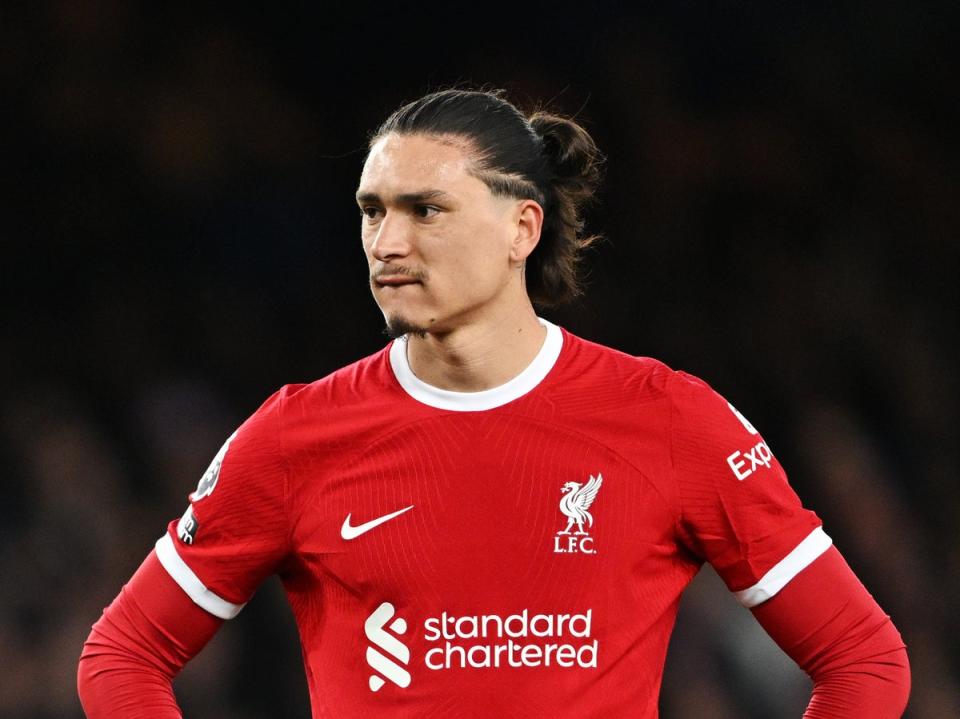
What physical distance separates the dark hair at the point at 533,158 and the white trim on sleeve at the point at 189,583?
0.63 meters

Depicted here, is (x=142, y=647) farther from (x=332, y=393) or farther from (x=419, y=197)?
(x=419, y=197)

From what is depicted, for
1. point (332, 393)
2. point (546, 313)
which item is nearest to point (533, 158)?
point (332, 393)

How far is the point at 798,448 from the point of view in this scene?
4.08m

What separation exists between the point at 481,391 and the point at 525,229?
24 cm

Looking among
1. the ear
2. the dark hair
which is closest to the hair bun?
the dark hair

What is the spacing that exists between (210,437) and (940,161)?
2.22 metres

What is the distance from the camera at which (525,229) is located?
209 cm

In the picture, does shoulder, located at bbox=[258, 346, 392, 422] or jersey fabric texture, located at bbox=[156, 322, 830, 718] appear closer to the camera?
jersey fabric texture, located at bbox=[156, 322, 830, 718]

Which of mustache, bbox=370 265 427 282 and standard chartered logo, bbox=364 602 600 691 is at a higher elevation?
mustache, bbox=370 265 427 282

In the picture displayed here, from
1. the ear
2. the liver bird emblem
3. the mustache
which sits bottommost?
the liver bird emblem

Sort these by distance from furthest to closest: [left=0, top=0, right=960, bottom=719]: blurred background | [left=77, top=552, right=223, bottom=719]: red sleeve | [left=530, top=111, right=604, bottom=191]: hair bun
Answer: [left=0, top=0, right=960, bottom=719]: blurred background → [left=530, top=111, right=604, bottom=191]: hair bun → [left=77, top=552, right=223, bottom=719]: red sleeve

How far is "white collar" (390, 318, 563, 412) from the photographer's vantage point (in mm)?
2037

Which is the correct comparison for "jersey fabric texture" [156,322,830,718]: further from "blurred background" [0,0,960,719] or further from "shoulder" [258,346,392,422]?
"blurred background" [0,0,960,719]

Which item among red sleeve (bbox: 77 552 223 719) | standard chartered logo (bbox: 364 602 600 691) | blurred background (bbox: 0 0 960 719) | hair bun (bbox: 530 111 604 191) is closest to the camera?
standard chartered logo (bbox: 364 602 600 691)
